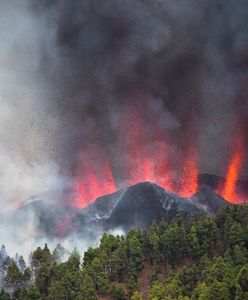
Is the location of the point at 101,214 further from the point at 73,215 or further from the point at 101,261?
the point at 101,261

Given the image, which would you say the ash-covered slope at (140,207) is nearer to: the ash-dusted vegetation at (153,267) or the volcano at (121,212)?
the volcano at (121,212)

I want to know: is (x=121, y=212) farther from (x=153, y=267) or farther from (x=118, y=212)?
(x=153, y=267)

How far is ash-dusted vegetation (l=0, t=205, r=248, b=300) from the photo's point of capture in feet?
188

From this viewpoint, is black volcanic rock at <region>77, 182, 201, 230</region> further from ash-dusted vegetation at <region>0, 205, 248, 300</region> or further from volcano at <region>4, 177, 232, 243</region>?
ash-dusted vegetation at <region>0, 205, 248, 300</region>

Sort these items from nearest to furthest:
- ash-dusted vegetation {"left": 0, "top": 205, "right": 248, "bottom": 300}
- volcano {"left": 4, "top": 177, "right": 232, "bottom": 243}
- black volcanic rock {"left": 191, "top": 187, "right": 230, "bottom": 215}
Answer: ash-dusted vegetation {"left": 0, "top": 205, "right": 248, "bottom": 300} → volcano {"left": 4, "top": 177, "right": 232, "bottom": 243} → black volcanic rock {"left": 191, "top": 187, "right": 230, "bottom": 215}

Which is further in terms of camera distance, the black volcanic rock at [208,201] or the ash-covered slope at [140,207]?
the black volcanic rock at [208,201]

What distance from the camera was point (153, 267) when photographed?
207ft

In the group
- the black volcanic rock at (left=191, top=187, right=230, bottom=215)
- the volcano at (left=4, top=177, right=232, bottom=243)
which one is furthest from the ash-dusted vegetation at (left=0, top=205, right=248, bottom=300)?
the black volcanic rock at (left=191, top=187, right=230, bottom=215)

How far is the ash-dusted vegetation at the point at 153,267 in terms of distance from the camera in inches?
2251

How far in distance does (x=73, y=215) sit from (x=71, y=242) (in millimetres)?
17302

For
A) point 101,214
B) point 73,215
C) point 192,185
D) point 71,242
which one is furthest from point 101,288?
point 192,185

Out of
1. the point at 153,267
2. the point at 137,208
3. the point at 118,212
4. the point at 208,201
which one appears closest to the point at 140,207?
the point at 137,208

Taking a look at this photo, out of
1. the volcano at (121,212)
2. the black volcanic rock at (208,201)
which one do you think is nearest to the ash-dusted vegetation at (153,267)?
the volcano at (121,212)

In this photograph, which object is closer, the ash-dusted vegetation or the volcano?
the ash-dusted vegetation
